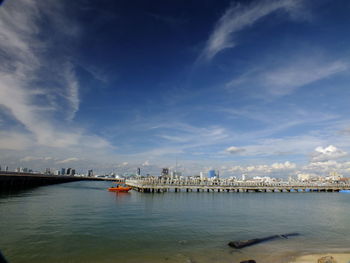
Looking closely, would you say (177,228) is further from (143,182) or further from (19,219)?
(143,182)

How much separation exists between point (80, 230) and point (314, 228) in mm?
32533

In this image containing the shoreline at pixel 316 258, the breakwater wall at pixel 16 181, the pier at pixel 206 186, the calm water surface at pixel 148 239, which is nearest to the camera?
the shoreline at pixel 316 258

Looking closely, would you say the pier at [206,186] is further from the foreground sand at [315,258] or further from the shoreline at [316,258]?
the foreground sand at [315,258]

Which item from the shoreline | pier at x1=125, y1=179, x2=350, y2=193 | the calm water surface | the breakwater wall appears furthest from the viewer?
pier at x1=125, y1=179, x2=350, y2=193

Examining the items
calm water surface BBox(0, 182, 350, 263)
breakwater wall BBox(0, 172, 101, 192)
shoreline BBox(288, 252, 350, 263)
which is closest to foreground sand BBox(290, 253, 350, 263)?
shoreline BBox(288, 252, 350, 263)

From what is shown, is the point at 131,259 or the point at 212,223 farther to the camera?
the point at 212,223

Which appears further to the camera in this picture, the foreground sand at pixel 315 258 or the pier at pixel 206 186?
the pier at pixel 206 186

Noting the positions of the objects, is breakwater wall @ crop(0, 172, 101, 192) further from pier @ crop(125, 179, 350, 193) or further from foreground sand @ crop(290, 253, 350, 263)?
foreground sand @ crop(290, 253, 350, 263)

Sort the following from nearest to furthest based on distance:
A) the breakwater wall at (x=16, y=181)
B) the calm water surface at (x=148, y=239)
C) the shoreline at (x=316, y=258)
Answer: the shoreline at (x=316, y=258), the calm water surface at (x=148, y=239), the breakwater wall at (x=16, y=181)

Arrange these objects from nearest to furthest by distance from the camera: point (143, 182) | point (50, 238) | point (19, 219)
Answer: point (50, 238)
point (19, 219)
point (143, 182)

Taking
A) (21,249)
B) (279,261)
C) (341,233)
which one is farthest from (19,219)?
(341,233)

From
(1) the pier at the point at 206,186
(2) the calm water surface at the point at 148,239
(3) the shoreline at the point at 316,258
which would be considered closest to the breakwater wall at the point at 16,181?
(1) the pier at the point at 206,186

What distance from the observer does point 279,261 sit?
714 inches

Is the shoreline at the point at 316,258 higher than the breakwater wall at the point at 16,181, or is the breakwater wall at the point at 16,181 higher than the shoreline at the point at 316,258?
the breakwater wall at the point at 16,181
